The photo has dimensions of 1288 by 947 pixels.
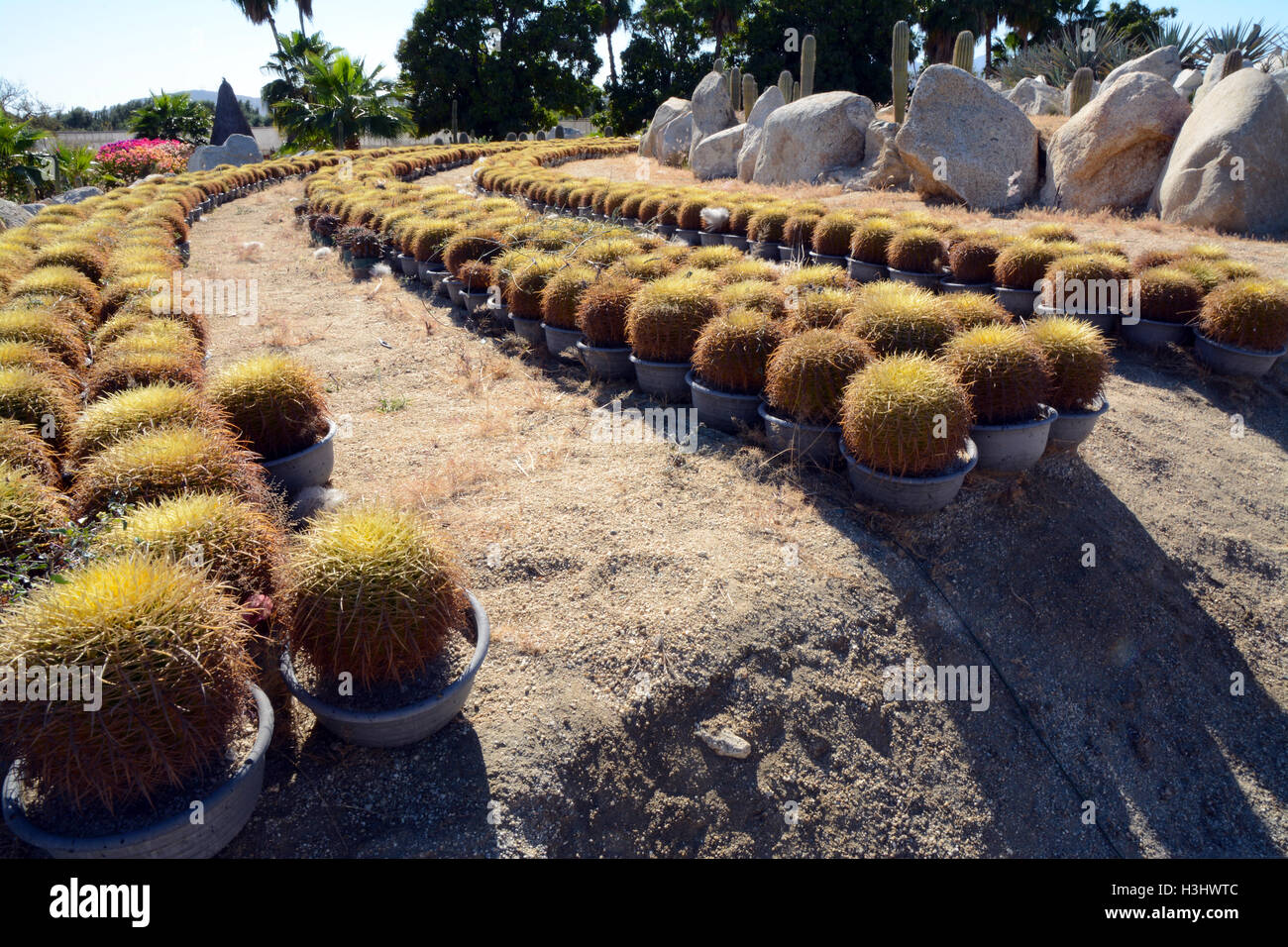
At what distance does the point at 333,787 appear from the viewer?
2861 millimetres

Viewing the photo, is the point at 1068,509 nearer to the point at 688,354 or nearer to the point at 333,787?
the point at 688,354

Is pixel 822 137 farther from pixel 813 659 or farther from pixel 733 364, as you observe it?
pixel 813 659

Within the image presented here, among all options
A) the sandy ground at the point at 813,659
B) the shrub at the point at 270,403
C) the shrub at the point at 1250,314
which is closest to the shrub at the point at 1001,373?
the sandy ground at the point at 813,659

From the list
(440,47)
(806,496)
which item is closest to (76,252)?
(806,496)

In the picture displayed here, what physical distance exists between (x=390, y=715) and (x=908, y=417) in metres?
3.19

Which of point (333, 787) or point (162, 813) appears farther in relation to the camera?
point (333, 787)

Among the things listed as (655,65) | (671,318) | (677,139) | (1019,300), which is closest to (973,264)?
(1019,300)

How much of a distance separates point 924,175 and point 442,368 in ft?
35.6

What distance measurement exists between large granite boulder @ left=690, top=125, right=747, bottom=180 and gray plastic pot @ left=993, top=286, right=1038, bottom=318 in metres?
13.6

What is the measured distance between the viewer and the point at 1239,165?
10.3 metres

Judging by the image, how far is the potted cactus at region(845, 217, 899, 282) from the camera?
8812 mm

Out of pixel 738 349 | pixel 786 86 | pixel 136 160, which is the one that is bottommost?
pixel 738 349

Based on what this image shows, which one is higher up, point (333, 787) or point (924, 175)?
point (924, 175)

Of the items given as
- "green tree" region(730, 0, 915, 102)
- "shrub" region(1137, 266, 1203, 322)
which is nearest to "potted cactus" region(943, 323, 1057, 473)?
"shrub" region(1137, 266, 1203, 322)
